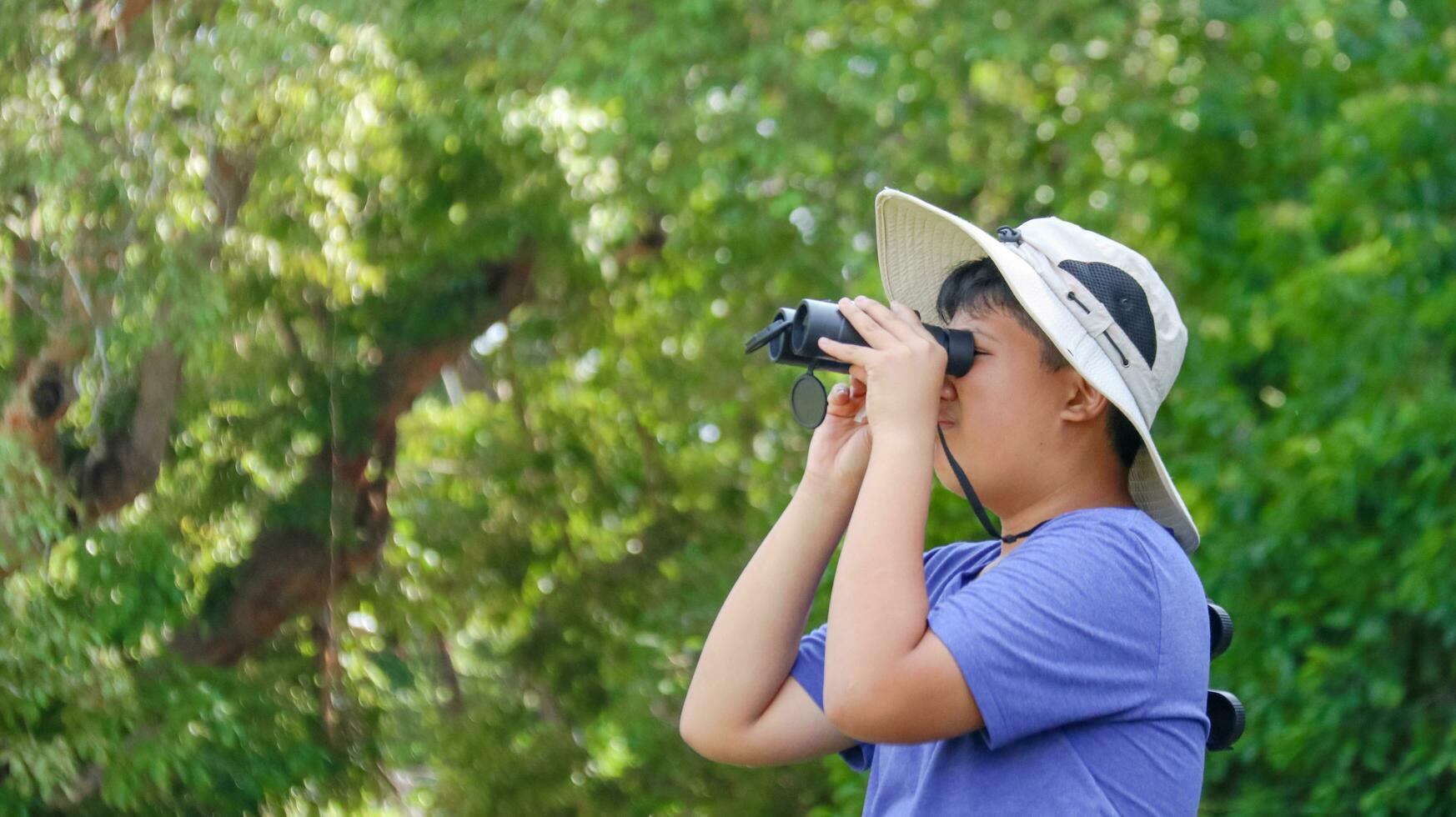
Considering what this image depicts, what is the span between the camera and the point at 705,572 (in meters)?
6.35

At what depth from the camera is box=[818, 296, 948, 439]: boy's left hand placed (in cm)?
132

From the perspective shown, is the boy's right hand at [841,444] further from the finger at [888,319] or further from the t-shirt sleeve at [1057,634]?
the t-shirt sleeve at [1057,634]

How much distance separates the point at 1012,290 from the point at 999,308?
1.0 inches

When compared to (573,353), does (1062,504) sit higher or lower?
higher

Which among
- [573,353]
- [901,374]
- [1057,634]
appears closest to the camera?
[1057,634]

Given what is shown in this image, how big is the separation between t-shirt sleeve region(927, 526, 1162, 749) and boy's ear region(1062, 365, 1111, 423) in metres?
0.15

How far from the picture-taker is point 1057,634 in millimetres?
1218

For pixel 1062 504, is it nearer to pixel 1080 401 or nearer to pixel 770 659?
pixel 1080 401

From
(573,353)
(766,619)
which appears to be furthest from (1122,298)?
(573,353)

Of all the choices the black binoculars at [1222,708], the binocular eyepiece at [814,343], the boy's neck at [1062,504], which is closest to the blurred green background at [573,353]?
the black binoculars at [1222,708]

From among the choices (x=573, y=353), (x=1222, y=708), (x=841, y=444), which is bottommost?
(x=573, y=353)

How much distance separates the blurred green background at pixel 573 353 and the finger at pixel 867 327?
2.39 m

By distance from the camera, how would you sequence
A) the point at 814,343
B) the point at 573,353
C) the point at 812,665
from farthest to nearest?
the point at 573,353
the point at 812,665
the point at 814,343

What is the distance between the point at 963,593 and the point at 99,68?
13.1ft
